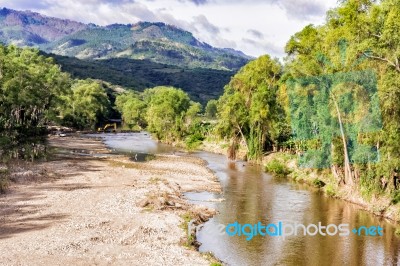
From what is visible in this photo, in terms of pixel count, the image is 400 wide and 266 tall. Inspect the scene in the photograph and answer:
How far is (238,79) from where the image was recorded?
91.0 metres

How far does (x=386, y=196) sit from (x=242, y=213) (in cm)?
1518

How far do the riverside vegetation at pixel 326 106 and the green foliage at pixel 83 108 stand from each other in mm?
47197

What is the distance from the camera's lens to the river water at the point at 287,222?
31.2 m

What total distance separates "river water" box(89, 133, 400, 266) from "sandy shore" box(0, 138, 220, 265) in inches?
116

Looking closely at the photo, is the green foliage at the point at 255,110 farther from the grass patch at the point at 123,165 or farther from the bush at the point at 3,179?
the bush at the point at 3,179

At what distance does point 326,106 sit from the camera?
49.7 m

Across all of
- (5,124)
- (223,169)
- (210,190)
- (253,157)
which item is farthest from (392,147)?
(5,124)

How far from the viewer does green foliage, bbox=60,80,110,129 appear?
166 metres

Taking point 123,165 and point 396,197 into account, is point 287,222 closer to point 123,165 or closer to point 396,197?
point 396,197

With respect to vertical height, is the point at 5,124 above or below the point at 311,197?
above

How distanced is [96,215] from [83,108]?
145206 millimetres

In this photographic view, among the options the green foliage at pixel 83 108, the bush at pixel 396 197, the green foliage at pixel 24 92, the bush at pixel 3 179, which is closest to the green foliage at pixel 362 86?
the bush at pixel 396 197

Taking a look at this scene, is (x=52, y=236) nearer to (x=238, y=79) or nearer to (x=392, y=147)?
(x=392, y=147)

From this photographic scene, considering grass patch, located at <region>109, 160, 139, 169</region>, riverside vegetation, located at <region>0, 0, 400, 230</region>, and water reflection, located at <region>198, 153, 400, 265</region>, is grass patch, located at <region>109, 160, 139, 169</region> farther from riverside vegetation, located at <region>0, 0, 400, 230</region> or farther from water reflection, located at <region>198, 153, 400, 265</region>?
riverside vegetation, located at <region>0, 0, 400, 230</region>
